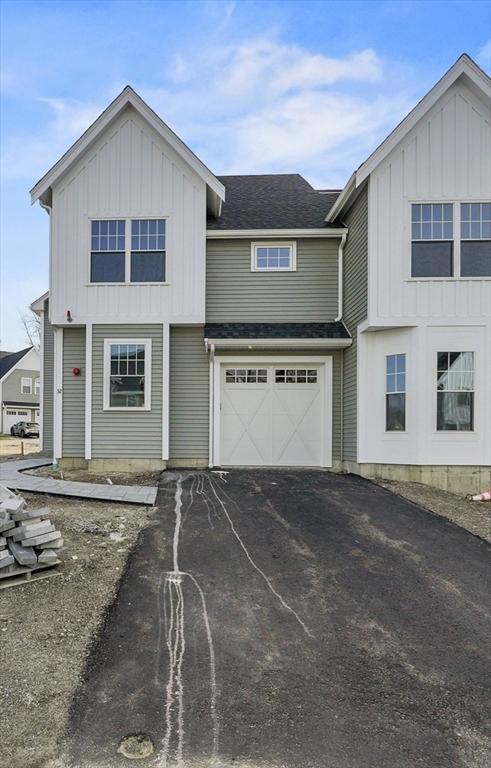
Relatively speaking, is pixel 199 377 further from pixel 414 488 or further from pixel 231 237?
pixel 414 488

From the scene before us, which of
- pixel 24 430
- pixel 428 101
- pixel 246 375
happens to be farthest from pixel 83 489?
pixel 24 430

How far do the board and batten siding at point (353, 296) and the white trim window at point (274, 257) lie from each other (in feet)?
4.11

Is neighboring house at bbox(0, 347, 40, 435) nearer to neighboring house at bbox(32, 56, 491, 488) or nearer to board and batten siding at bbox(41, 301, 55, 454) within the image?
board and batten siding at bbox(41, 301, 55, 454)

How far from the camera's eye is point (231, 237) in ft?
34.4

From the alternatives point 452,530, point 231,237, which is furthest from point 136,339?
point 452,530

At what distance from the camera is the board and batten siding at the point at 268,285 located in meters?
10.6

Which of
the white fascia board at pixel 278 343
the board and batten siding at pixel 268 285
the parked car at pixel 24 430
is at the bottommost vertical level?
the parked car at pixel 24 430

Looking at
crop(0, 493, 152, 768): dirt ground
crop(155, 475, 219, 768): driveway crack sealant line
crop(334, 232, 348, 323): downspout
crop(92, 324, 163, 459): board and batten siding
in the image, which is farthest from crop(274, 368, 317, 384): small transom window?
crop(155, 475, 219, 768): driveway crack sealant line

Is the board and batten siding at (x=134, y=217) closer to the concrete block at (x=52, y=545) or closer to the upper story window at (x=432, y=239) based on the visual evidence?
the upper story window at (x=432, y=239)

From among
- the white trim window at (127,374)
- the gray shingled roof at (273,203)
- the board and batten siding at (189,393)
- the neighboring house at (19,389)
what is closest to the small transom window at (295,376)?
the board and batten siding at (189,393)

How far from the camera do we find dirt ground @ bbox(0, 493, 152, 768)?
238 cm

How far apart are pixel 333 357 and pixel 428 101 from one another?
5.39 m

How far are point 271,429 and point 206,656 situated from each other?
24.0ft

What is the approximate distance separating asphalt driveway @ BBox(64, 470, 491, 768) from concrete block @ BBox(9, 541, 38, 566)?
893 millimetres
